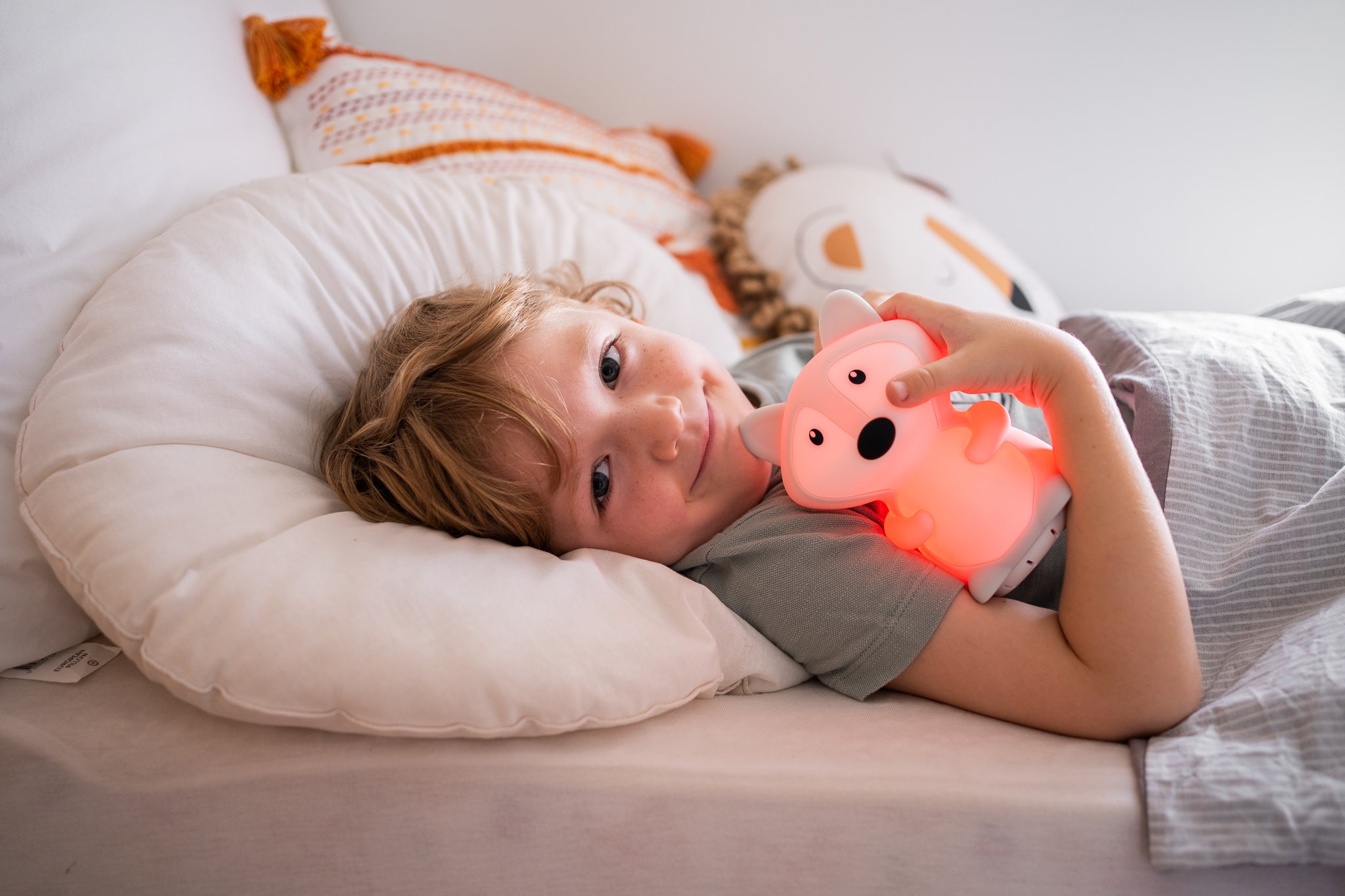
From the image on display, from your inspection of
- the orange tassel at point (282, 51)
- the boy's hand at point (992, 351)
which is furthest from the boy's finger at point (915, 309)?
the orange tassel at point (282, 51)

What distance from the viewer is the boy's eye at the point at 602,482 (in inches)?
32.6

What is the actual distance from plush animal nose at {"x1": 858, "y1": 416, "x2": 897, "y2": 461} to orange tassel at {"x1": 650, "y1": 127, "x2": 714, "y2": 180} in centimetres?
122

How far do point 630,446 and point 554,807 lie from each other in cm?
34

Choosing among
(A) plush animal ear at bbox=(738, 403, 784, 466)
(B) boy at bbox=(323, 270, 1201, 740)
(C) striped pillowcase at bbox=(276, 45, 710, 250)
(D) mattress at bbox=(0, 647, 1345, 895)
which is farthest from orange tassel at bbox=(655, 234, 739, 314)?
(D) mattress at bbox=(0, 647, 1345, 895)

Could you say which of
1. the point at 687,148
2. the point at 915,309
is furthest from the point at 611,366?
the point at 687,148

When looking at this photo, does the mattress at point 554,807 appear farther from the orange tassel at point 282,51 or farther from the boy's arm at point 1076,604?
the orange tassel at point 282,51

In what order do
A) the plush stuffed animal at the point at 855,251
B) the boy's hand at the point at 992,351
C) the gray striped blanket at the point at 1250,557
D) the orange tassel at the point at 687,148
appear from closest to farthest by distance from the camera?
1. the gray striped blanket at the point at 1250,557
2. the boy's hand at the point at 992,351
3. the plush stuffed animal at the point at 855,251
4. the orange tassel at the point at 687,148

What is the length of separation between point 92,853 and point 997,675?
2.52ft

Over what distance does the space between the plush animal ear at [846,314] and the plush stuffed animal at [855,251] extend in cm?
70

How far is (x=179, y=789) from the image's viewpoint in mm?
654

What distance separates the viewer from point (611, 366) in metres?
0.86

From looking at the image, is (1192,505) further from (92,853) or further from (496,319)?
(92,853)

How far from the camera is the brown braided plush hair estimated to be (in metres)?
1.42

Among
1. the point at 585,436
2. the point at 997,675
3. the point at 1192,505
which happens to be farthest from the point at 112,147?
the point at 1192,505
